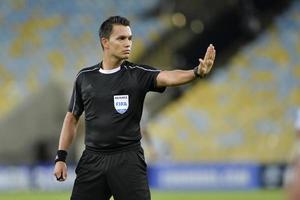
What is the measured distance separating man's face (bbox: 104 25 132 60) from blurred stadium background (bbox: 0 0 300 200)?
44.9 ft

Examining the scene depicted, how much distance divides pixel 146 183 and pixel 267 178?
12.3m

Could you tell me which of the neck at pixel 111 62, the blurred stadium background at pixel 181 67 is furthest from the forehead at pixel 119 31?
A: the blurred stadium background at pixel 181 67

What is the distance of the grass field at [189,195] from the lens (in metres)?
14.6

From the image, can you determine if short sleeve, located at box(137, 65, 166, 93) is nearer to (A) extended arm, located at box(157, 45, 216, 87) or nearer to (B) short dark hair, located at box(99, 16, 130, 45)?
(A) extended arm, located at box(157, 45, 216, 87)

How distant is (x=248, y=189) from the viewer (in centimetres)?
1719

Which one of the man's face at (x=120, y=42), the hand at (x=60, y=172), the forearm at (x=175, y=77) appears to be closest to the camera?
the forearm at (x=175, y=77)

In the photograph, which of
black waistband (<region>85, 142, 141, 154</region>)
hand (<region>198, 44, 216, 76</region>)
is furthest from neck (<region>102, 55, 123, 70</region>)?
hand (<region>198, 44, 216, 76</region>)

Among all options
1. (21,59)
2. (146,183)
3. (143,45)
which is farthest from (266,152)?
(146,183)

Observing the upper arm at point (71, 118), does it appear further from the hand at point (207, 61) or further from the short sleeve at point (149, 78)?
the hand at point (207, 61)

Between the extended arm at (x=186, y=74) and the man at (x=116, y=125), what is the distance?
11 mm

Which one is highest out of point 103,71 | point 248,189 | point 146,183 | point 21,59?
point 21,59

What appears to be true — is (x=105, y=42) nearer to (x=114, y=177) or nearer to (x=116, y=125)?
(x=116, y=125)

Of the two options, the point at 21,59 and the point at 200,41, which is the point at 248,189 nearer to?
the point at 200,41

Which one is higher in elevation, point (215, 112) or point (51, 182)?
point (215, 112)
